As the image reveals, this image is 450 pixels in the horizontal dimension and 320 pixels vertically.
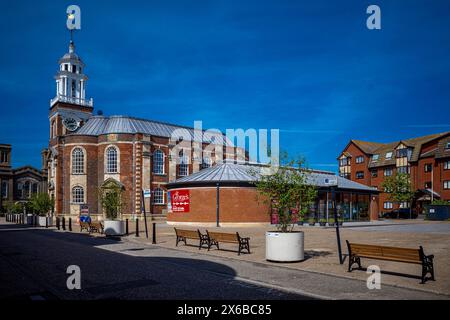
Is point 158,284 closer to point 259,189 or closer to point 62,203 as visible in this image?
point 259,189

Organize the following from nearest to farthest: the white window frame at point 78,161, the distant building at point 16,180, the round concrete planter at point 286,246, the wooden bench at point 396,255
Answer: the wooden bench at point 396,255 < the round concrete planter at point 286,246 < the white window frame at point 78,161 < the distant building at point 16,180

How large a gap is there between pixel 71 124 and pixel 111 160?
11078mm

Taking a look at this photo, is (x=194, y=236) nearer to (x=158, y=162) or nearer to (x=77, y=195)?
(x=158, y=162)

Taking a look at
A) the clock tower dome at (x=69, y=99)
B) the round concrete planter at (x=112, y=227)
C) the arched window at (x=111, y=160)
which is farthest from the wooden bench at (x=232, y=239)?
the clock tower dome at (x=69, y=99)

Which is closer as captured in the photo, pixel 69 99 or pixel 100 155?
pixel 100 155

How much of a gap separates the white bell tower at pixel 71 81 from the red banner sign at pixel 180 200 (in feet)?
91.0

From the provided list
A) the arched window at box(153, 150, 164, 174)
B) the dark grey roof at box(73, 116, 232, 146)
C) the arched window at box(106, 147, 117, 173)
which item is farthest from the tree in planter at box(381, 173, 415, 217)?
the arched window at box(106, 147, 117, 173)

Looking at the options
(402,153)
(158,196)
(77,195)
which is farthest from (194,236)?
(402,153)

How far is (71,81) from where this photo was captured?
59125 millimetres

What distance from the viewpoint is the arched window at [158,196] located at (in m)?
51.9

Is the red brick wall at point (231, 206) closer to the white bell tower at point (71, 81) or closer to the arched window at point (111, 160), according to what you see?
the arched window at point (111, 160)

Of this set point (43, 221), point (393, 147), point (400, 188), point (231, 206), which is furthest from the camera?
point (393, 147)

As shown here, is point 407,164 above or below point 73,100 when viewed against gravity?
below
